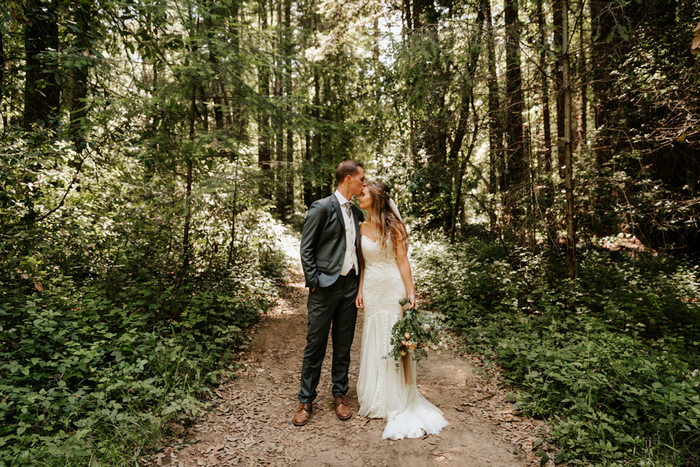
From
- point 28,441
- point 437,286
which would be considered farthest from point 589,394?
point 28,441

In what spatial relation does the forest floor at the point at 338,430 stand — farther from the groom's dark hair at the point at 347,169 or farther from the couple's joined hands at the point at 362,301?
the groom's dark hair at the point at 347,169

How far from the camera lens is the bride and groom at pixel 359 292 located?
3744 millimetres

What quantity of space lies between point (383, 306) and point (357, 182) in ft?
4.49

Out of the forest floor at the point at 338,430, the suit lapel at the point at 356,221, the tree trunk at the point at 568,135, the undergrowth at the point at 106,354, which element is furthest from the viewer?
the tree trunk at the point at 568,135

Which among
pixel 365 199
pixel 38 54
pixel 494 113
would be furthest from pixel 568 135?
pixel 38 54

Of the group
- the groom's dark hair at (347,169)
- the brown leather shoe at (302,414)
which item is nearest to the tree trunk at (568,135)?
the groom's dark hair at (347,169)

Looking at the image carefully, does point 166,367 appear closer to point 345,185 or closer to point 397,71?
point 345,185

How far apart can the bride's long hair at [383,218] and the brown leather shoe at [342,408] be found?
5.69 feet

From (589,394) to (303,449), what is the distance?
2.77 m

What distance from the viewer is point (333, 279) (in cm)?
371

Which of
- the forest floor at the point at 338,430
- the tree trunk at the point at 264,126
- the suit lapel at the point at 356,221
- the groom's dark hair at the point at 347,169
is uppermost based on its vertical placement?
the tree trunk at the point at 264,126

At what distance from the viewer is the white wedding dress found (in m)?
3.74

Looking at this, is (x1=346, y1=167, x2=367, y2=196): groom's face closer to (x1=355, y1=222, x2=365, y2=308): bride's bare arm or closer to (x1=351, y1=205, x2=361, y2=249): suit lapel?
(x1=351, y1=205, x2=361, y2=249): suit lapel

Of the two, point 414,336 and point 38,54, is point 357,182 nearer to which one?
point 414,336
